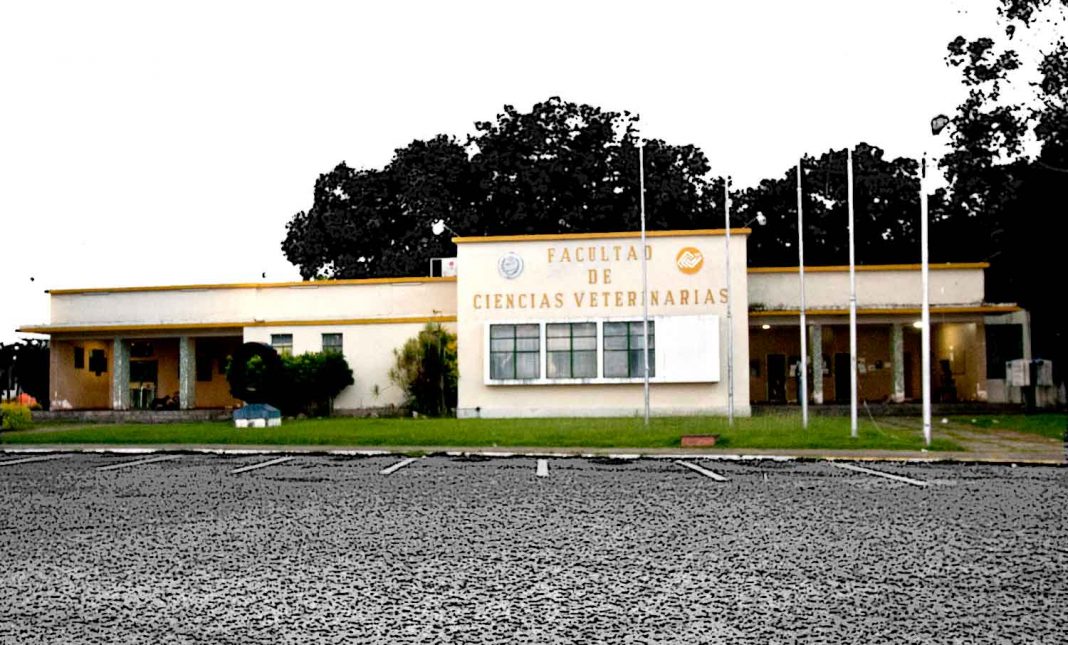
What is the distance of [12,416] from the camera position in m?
28.6

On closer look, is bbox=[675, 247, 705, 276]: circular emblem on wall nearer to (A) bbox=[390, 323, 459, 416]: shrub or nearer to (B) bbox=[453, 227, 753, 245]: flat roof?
(B) bbox=[453, 227, 753, 245]: flat roof

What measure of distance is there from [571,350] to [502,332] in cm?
208

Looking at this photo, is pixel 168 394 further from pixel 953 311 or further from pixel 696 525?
pixel 696 525

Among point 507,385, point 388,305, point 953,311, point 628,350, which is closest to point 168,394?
point 388,305

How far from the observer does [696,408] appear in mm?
30984

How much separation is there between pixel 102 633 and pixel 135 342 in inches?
1405

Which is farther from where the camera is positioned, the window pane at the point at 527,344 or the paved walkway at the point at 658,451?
the window pane at the point at 527,344

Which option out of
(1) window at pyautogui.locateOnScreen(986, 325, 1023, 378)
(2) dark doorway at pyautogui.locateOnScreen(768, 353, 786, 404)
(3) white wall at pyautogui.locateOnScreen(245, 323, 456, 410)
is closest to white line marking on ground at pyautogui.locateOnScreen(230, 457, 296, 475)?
(3) white wall at pyautogui.locateOnScreen(245, 323, 456, 410)

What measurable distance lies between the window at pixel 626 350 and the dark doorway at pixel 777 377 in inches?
441

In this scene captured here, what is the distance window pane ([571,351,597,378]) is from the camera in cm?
3123

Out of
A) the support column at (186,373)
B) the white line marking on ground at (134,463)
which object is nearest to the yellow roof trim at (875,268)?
the support column at (186,373)

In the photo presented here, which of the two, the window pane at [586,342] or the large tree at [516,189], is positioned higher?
the large tree at [516,189]

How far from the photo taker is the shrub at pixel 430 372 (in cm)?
3238

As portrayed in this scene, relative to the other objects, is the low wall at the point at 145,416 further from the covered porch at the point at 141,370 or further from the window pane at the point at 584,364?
the window pane at the point at 584,364
